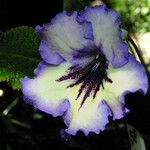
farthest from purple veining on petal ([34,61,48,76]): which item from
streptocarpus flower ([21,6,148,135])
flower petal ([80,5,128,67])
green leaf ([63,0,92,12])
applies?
green leaf ([63,0,92,12])

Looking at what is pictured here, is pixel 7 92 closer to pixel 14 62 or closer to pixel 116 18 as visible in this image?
pixel 14 62

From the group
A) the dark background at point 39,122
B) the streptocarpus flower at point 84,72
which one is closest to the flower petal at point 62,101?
the streptocarpus flower at point 84,72

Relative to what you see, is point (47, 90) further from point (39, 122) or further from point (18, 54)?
point (39, 122)

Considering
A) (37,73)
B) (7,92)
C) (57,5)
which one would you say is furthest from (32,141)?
(37,73)

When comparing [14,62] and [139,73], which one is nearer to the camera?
[139,73]

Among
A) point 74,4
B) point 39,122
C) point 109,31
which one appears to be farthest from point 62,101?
point 39,122
